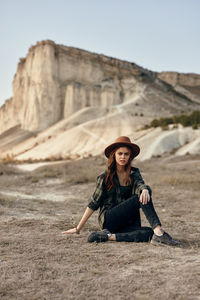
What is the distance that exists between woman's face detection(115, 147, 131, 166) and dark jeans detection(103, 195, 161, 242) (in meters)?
0.43

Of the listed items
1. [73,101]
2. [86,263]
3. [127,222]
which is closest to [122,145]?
[127,222]

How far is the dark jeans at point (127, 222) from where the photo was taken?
3674mm

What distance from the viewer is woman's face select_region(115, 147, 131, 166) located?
3.72 m

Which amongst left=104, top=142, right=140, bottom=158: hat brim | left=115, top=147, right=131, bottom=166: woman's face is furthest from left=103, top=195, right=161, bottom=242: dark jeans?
left=104, top=142, right=140, bottom=158: hat brim

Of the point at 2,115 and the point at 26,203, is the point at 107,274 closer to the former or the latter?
the point at 26,203

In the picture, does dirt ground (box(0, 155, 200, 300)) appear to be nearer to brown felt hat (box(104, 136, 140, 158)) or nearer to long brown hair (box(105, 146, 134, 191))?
long brown hair (box(105, 146, 134, 191))

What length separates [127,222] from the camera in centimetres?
385

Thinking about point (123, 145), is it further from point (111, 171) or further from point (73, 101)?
point (73, 101)

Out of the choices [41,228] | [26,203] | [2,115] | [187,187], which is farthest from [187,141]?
[2,115]

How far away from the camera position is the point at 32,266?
2855 millimetres

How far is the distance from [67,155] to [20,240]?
84.2ft

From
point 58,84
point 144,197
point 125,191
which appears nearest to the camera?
point 144,197

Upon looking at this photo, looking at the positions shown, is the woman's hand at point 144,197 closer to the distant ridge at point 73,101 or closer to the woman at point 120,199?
the woman at point 120,199

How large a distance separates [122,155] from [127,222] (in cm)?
85
